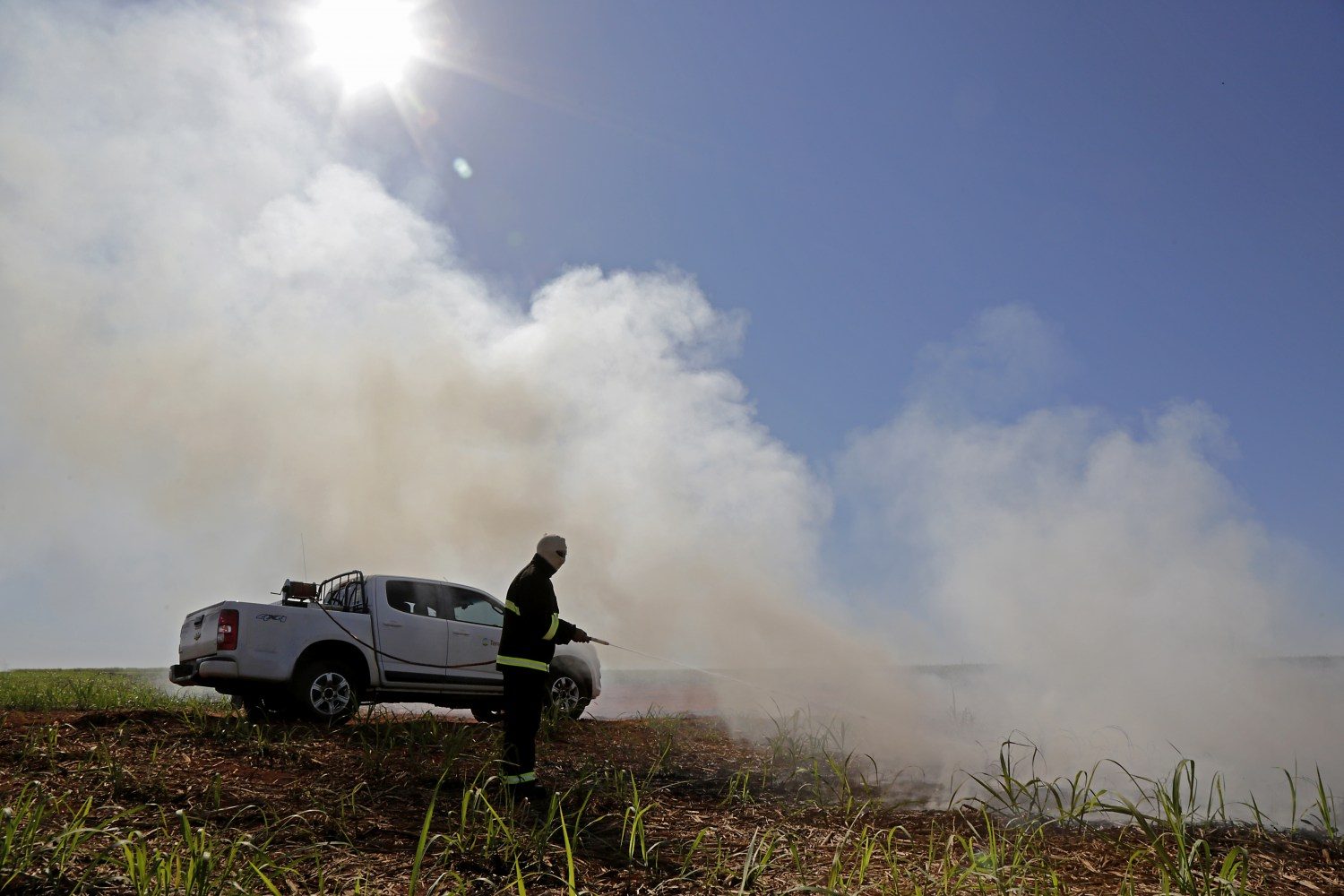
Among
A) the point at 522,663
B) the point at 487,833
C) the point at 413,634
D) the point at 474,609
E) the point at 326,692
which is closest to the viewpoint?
the point at 487,833

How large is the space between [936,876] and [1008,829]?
1.09 m

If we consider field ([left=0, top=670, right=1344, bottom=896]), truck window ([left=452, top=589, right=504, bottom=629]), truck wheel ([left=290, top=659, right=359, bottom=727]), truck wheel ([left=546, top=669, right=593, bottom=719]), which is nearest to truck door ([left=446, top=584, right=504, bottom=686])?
truck window ([left=452, top=589, right=504, bottom=629])

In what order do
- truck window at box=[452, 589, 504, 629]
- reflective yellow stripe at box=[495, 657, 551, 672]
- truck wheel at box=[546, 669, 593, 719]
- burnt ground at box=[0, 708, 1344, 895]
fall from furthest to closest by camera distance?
truck window at box=[452, 589, 504, 629], truck wheel at box=[546, 669, 593, 719], reflective yellow stripe at box=[495, 657, 551, 672], burnt ground at box=[0, 708, 1344, 895]

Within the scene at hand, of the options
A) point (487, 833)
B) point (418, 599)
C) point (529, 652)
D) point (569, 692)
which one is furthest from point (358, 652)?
point (487, 833)

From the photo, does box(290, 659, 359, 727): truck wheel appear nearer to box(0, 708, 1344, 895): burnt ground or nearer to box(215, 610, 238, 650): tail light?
box(215, 610, 238, 650): tail light

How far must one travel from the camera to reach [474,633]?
975 centimetres

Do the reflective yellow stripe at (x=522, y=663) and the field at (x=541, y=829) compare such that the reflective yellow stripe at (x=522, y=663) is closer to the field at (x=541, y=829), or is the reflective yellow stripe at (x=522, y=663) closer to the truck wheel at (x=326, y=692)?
the field at (x=541, y=829)

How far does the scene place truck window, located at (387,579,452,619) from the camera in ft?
30.9

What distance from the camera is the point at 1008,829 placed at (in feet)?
15.1

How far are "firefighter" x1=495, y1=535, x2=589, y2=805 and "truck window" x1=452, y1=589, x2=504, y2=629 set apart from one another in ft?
13.4

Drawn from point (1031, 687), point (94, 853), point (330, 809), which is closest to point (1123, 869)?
point (330, 809)

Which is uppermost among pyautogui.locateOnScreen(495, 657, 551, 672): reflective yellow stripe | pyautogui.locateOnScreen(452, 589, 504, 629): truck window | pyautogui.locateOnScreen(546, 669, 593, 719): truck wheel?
pyautogui.locateOnScreen(452, 589, 504, 629): truck window

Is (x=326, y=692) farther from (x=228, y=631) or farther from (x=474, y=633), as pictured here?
(x=474, y=633)

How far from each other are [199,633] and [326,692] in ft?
4.94
